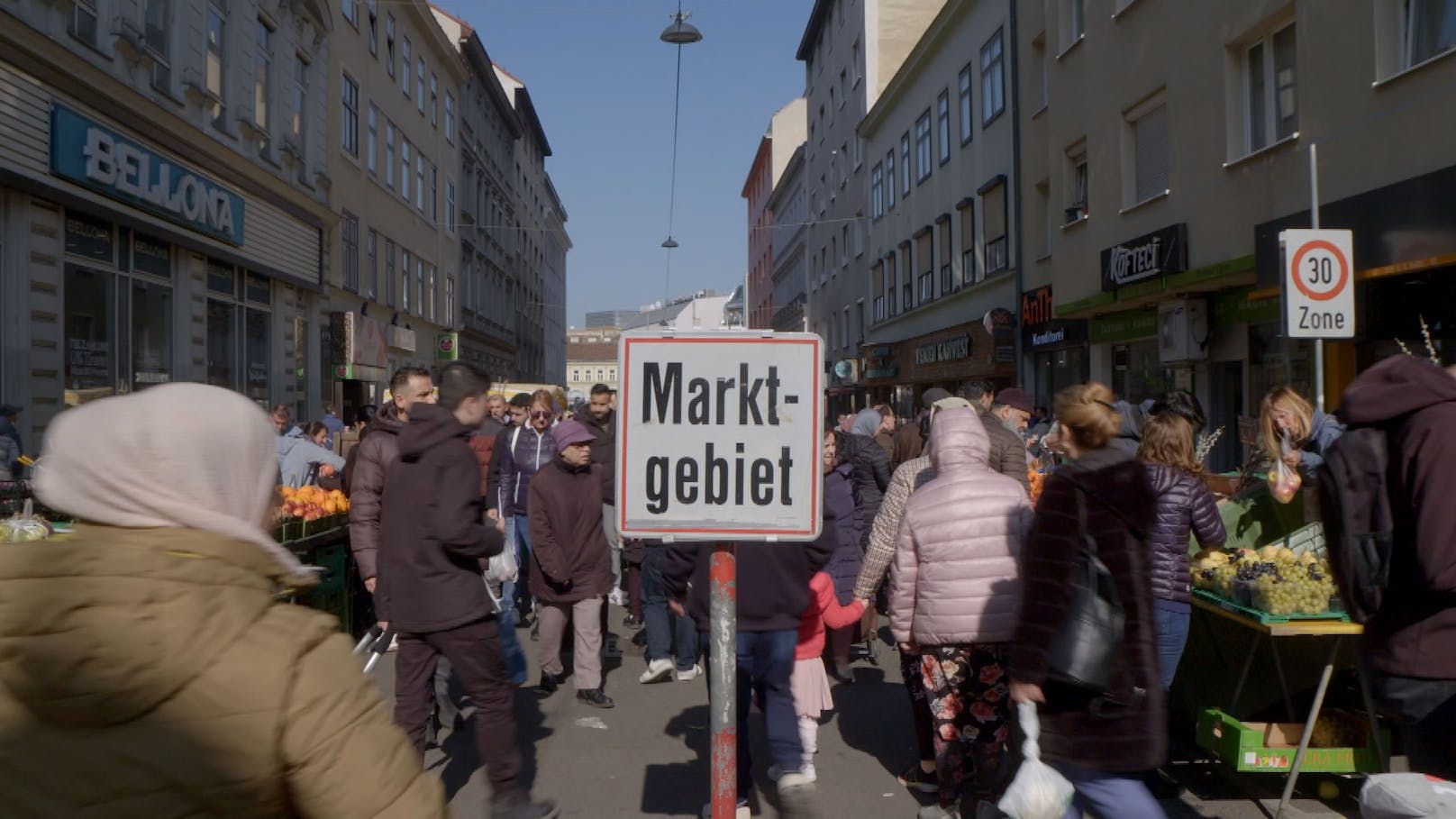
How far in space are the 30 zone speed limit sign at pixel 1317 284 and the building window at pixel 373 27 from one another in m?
27.0

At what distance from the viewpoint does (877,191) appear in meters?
39.2

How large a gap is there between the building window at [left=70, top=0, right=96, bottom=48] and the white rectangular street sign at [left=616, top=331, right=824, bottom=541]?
1361 centimetres

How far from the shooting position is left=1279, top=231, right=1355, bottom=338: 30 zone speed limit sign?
776 cm

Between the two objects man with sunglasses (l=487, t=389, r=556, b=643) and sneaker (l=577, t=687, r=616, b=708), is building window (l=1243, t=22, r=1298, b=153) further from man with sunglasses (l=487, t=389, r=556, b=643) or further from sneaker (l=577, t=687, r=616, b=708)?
sneaker (l=577, t=687, r=616, b=708)

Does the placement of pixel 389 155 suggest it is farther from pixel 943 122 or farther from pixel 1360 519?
pixel 1360 519

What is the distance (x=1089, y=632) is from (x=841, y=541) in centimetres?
410

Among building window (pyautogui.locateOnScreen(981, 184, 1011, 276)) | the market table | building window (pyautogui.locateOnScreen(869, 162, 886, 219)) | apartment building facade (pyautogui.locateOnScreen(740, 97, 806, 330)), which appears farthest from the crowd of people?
apartment building facade (pyautogui.locateOnScreen(740, 97, 806, 330))

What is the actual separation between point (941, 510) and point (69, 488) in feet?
12.4

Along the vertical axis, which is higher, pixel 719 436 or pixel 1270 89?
pixel 1270 89

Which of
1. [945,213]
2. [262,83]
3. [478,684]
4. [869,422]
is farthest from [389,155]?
[478,684]

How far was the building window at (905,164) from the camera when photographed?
34381 millimetres

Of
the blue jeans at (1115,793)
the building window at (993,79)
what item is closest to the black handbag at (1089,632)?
the blue jeans at (1115,793)

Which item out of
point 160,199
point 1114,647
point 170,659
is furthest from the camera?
point 160,199

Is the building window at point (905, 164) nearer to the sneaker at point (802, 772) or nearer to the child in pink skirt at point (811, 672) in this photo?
the child in pink skirt at point (811, 672)
